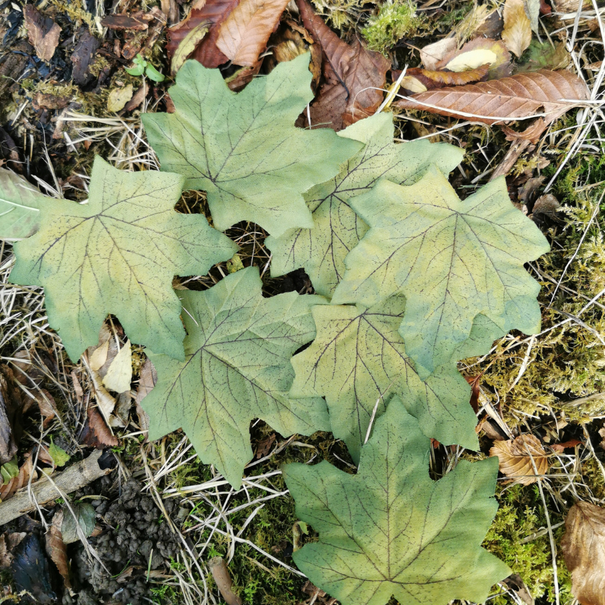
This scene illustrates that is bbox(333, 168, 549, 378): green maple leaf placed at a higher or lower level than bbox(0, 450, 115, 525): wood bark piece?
higher

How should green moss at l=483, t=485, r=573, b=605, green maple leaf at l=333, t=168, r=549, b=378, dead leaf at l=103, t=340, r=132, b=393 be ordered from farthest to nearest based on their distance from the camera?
1. dead leaf at l=103, t=340, r=132, b=393
2. green moss at l=483, t=485, r=573, b=605
3. green maple leaf at l=333, t=168, r=549, b=378

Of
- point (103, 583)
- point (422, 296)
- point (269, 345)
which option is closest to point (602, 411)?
point (422, 296)

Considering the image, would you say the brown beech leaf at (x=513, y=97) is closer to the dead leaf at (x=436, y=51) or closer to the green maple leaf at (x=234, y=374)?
the dead leaf at (x=436, y=51)

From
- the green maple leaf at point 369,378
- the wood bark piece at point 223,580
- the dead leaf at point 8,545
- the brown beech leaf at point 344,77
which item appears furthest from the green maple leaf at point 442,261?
the dead leaf at point 8,545

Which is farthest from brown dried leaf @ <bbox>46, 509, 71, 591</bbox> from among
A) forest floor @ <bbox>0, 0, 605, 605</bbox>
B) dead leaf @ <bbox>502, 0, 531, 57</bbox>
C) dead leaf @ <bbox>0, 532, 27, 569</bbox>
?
dead leaf @ <bbox>502, 0, 531, 57</bbox>

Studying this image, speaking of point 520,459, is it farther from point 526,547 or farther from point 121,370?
point 121,370

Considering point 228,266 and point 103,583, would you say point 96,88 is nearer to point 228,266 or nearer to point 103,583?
point 228,266

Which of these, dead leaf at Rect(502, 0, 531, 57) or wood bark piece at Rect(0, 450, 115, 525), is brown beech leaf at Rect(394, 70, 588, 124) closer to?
dead leaf at Rect(502, 0, 531, 57)
